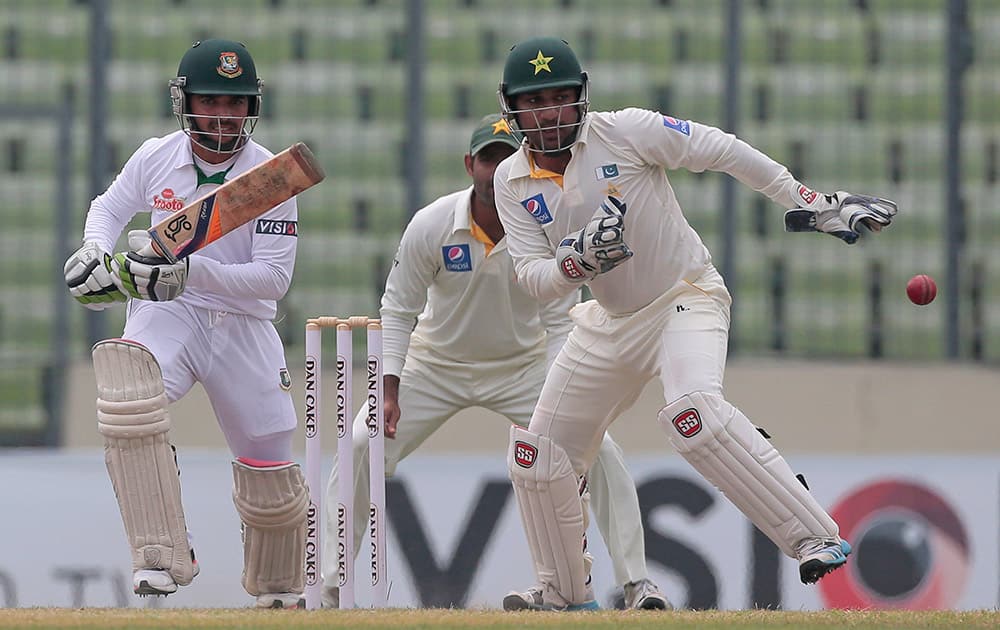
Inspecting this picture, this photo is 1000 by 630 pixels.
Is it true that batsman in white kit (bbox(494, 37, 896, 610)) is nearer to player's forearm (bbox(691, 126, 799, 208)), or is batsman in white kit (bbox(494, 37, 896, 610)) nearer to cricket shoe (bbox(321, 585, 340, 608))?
player's forearm (bbox(691, 126, 799, 208))

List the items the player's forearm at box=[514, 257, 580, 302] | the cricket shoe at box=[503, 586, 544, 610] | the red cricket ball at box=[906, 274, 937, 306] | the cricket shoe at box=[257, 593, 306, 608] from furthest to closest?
the cricket shoe at box=[503, 586, 544, 610] → the cricket shoe at box=[257, 593, 306, 608] → the red cricket ball at box=[906, 274, 937, 306] → the player's forearm at box=[514, 257, 580, 302]

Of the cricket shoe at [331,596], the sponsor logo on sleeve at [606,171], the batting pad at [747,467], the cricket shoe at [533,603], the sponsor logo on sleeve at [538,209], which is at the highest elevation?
the sponsor logo on sleeve at [606,171]

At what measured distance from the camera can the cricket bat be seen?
4.89 m

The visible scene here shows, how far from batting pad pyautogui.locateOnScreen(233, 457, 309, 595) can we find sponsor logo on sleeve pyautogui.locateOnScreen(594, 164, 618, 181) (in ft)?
4.04

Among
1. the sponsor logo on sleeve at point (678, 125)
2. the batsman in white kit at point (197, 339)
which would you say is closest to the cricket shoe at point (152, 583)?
the batsman in white kit at point (197, 339)

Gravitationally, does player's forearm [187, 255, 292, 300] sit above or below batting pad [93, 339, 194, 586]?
above

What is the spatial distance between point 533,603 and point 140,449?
51.9 inches

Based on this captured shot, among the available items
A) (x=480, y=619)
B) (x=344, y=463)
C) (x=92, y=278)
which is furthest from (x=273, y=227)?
(x=480, y=619)

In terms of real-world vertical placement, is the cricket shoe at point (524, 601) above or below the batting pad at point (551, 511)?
below

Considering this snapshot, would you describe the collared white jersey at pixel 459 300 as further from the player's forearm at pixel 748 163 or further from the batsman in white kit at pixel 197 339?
the player's forearm at pixel 748 163

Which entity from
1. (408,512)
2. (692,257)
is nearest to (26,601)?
(408,512)

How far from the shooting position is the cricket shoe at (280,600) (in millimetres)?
5395

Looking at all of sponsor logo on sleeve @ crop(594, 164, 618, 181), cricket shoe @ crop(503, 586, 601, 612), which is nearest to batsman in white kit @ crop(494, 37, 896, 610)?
sponsor logo on sleeve @ crop(594, 164, 618, 181)

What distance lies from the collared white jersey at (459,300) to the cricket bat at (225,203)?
1289 millimetres
